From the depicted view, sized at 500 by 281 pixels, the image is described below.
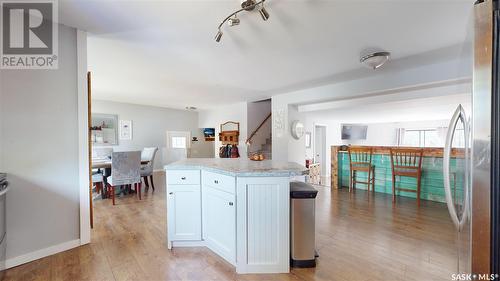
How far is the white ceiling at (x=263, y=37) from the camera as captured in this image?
71.1 inches

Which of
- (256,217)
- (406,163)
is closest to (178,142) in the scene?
(256,217)

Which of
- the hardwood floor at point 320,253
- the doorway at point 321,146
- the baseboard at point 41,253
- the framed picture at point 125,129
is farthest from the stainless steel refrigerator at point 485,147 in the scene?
the framed picture at point 125,129

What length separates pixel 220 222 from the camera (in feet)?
6.48

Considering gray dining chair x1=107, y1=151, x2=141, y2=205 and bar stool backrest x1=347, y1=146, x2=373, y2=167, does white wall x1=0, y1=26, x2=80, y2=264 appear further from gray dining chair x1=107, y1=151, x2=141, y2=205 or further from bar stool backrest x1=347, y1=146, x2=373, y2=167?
bar stool backrest x1=347, y1=146, x2=373, y2=167

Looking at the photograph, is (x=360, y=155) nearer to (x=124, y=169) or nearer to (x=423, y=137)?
(x=124, y=169)

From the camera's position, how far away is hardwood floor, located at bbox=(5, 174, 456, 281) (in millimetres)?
1755

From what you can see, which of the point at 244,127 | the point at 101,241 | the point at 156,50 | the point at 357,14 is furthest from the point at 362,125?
the point at 101,241

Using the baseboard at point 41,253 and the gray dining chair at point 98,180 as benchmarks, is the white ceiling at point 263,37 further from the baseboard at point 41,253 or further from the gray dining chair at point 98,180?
the baseboard at point 41,253

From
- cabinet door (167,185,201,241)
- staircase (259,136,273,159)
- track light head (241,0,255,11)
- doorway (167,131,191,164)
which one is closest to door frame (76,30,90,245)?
cabinet door (167,185,201,241)

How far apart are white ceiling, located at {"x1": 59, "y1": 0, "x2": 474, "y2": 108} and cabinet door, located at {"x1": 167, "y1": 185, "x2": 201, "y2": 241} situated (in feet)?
5.57

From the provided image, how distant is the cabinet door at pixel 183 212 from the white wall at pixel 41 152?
1.00 metres

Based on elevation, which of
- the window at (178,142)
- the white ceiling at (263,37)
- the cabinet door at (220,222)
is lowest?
the cabinet door at (220,222)

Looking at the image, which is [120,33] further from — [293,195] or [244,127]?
[244,127]

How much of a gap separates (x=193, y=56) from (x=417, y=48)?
2.91 m
